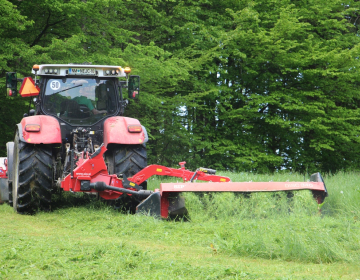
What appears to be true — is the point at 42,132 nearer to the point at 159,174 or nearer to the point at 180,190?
the point at 159,174

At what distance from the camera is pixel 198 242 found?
489cm

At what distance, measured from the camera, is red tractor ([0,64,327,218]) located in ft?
20.5

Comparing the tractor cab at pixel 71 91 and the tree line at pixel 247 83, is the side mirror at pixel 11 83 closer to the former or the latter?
the tractor cab at pixel 71 91

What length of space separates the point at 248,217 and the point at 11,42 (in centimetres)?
837

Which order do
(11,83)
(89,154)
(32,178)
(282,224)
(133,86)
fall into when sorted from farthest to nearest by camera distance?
(133,86)
(11,83)
(89,154)
(32,178)
(282,224)

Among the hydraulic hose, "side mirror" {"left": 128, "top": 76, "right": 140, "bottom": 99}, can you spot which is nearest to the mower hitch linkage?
the hydraulic hose

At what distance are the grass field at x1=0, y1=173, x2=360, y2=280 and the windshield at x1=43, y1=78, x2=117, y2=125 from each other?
1527 mm

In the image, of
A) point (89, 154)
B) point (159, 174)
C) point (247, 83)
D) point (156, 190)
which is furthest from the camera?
point (247, 83)

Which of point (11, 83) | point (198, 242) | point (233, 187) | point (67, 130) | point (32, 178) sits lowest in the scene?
point (198, 242)

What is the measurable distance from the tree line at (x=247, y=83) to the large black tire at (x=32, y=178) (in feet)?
25.4

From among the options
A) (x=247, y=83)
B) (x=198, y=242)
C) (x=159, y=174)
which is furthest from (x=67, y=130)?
(x=247, y=83)

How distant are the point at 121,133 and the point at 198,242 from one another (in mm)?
2670

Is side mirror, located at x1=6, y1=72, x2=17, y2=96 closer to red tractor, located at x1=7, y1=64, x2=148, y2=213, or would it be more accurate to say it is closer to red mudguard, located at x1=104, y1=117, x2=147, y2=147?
red tractor, located at x1=7, y1=64, x2=148, y2=213

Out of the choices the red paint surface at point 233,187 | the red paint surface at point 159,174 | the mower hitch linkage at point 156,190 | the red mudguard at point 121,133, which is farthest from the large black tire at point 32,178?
the red paint surface at point 233,187
